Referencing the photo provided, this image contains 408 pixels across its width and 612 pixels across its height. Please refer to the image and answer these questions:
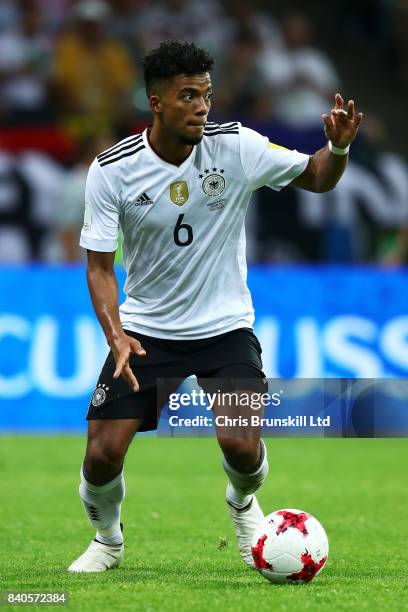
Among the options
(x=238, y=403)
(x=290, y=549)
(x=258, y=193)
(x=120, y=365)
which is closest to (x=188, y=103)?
(x=120, y=365)

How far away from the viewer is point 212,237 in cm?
659

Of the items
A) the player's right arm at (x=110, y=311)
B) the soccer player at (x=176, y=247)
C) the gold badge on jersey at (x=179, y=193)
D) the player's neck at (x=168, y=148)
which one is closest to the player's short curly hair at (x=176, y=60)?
the soccer player at (x=176, y=247)

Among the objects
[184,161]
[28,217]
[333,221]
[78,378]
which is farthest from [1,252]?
[184,161]

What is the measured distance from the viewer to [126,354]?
6.11 m

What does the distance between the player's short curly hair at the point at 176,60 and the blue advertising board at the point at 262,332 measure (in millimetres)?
6541

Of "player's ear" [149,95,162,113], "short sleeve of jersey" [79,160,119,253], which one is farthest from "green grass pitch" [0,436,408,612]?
"player's ear" [149,95,162,113]

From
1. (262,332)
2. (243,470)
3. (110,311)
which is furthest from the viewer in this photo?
(262,332)

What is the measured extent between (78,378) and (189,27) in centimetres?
632

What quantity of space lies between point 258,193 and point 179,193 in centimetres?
854

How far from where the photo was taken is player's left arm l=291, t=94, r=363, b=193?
634 cm

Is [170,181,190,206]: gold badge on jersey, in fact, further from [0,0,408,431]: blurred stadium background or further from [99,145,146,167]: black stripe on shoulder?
[0,0,408,431]: blurred stadium background

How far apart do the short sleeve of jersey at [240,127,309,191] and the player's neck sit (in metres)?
0.29
